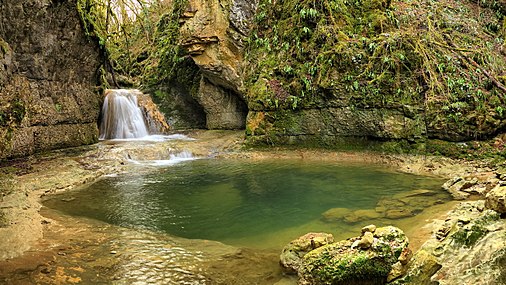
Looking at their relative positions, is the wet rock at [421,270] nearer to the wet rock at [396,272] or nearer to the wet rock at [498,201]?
the wet rock at [396,272]

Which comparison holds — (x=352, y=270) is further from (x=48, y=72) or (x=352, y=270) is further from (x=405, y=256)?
(x=48, y=72)

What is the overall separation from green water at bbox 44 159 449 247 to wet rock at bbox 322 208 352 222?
116mm

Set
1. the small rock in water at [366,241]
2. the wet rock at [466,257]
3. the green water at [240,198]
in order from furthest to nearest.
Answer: the green water at [240,198]
the small rock in water at [366,241]
the wet rock at [466,257]

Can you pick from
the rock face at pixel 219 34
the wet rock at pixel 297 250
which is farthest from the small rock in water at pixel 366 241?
the rock face at pixel 219 34

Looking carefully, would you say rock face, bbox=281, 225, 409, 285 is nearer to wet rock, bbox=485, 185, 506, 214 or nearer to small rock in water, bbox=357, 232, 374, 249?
small rock in water, bbox=357, 232, 374, 249

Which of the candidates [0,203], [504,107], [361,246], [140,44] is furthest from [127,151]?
[140,44]

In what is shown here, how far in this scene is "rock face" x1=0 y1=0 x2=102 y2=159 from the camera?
9992 millimetres

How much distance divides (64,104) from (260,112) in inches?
274

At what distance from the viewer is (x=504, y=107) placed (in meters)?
10.2

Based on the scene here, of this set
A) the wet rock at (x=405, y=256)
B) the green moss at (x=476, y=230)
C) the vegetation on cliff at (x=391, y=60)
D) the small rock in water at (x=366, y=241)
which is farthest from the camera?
the vegetation on cliff at (x=391, y=60)

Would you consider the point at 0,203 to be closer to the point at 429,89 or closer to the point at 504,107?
the point at 429,89

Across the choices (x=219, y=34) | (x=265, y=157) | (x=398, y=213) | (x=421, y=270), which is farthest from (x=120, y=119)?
(x=421, y=270)

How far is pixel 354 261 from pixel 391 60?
9212 mm

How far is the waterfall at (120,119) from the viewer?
15742 mm
